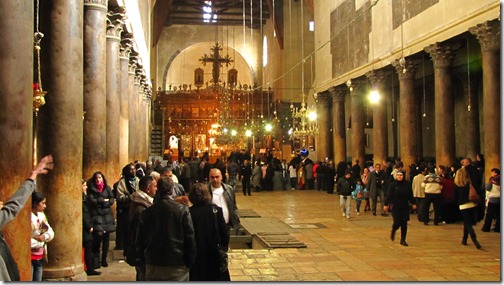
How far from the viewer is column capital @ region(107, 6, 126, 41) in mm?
12572

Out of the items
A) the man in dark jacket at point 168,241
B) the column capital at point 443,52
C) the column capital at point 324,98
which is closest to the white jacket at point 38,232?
the man in dark jacket at point 168,241

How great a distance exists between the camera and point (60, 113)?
22.8 ft

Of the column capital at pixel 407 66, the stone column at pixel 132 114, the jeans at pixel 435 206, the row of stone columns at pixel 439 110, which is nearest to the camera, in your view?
the jeans at pixel 435 206

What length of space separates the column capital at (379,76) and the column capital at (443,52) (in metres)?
3.90

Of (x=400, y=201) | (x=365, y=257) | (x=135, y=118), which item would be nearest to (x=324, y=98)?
(x=135, y=118)

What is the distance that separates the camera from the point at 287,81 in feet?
113

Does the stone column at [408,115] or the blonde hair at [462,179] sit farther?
the stone column at [408,115]

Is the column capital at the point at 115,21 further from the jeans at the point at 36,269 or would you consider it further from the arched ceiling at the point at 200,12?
the arched ceiling at the point at 200,12

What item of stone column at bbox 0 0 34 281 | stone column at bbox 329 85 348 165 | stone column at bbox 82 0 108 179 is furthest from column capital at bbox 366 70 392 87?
stone column at bbox 0 0 34 281

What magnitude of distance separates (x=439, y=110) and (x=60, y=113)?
1201cm

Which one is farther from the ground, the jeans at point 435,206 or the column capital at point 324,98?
the column capital at point 324,98

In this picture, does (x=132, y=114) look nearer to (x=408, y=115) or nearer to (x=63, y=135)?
(x=408, y=115)

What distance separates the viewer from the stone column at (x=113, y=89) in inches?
490

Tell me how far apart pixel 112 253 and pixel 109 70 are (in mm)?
4645
